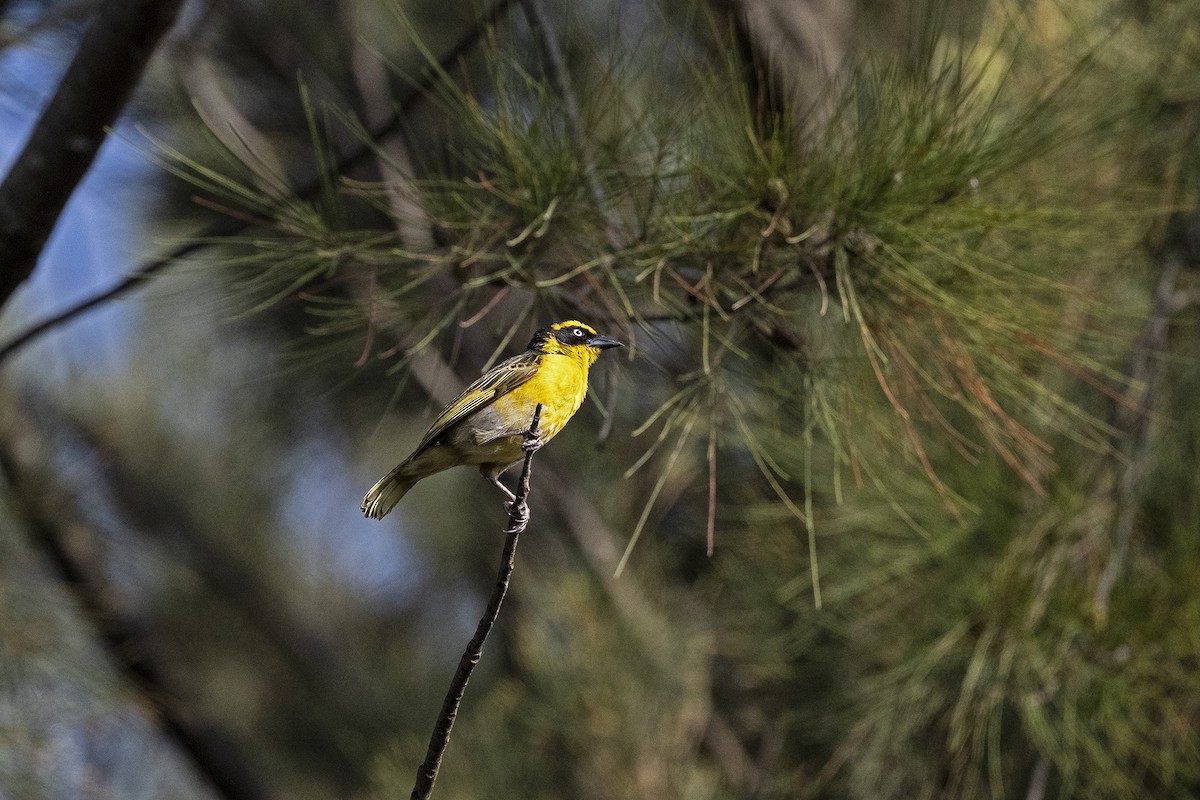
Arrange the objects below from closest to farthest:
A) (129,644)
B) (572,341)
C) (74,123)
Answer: (74,123) < (572,341) < (129,644)

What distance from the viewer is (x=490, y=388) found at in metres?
2.18

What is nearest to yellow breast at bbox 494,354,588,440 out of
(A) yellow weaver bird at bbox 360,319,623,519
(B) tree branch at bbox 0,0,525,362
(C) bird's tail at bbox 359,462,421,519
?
(A) yellow weaver bird at bbox 360,319,623,519

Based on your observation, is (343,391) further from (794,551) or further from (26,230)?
(26,230)

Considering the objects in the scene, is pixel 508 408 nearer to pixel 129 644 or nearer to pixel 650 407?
pixel 650 407

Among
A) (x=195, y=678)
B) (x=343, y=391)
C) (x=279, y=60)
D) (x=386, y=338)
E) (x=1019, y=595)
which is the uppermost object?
(x=279, y=60)

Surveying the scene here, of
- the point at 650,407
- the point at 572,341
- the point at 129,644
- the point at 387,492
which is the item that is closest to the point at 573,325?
the point at 572,341

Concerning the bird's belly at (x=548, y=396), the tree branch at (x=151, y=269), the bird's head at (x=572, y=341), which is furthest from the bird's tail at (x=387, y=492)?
the tree branch at (x=151, y=269)

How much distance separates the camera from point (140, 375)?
5762 mm

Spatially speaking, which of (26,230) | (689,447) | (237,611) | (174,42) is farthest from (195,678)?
(26,230)

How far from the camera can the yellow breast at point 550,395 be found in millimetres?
2084

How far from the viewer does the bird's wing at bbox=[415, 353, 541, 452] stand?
2137 millimetres

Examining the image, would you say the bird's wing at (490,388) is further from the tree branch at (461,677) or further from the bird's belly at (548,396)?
the tree branch at (461,677)

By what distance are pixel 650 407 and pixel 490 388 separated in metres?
2.08

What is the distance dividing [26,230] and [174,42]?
159 centimetres
